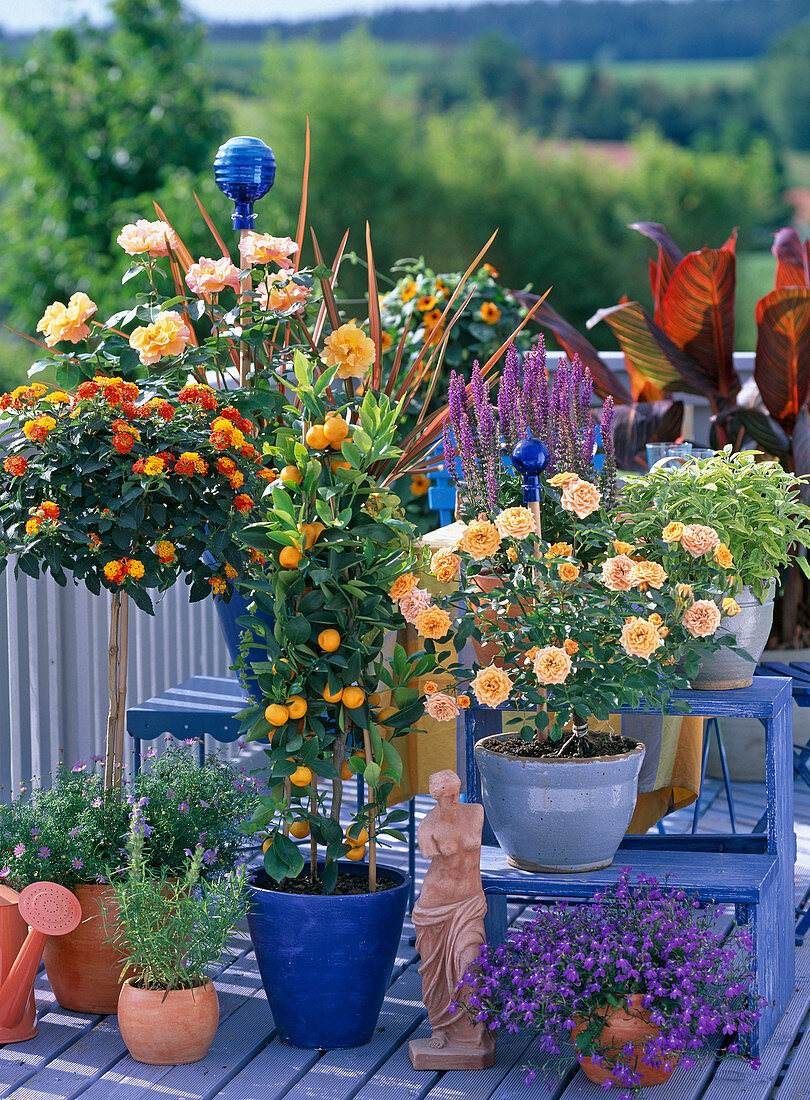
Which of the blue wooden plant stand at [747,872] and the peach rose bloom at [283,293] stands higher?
the peach rose bloom at [283,293]

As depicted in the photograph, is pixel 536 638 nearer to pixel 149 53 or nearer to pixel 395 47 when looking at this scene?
pixel 149 53

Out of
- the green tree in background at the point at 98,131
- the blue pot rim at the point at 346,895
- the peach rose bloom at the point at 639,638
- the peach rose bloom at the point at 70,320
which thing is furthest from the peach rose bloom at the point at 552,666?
the green tree in background at the point at 98,131

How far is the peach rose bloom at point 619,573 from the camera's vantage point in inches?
92.3

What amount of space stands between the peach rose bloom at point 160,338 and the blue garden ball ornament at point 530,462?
716 mm

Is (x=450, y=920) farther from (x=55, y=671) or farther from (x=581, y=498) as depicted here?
(x=55, y=671)

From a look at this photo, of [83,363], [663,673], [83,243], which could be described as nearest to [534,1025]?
[663,673]

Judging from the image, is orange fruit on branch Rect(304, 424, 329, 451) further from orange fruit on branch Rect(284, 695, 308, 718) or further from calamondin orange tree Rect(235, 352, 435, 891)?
orange fruit on branch Rect(284, 695, 308, 718)

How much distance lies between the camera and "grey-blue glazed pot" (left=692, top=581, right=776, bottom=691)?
2.64 meters

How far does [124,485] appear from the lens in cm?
240

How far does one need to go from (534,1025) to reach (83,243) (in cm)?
2251

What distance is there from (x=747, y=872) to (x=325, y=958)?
822mm

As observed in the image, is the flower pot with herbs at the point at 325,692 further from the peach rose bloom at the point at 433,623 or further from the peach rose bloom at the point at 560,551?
the peach rose bloom at the point at 560,551

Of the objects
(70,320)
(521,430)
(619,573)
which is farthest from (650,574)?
(70,320)

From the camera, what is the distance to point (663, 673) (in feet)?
7.97
